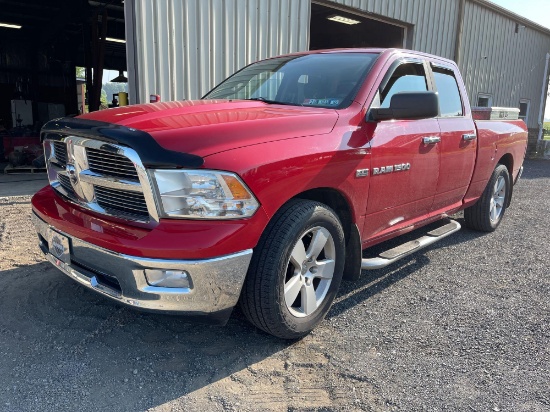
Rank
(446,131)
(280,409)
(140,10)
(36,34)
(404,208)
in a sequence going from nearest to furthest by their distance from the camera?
(280,409), (404,208), (446,131), (140,10), (36,34)

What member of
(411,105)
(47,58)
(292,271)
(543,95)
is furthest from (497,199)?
(47,58)

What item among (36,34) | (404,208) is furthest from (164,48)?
(36,34)

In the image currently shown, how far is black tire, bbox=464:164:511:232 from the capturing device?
492 centimetres

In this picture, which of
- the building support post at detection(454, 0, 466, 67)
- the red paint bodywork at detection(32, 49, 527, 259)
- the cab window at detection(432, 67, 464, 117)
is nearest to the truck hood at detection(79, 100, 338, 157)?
the red paint bodywork at detection(32, 49, 527, 259)

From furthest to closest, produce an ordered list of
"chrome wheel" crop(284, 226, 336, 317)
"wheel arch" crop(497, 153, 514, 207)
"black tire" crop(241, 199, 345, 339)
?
"wheel arch" crop(497, 153, 514, 207)
"chrome wheel" crop(284, 226, 336, 317)
"black tire" crop(241, 199, 345, 339)

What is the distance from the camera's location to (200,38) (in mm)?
6680

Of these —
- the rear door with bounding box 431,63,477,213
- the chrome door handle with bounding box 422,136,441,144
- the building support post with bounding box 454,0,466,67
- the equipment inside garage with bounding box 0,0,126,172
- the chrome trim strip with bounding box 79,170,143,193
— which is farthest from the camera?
the equipment inside garage with bounding box 0,0,126,172

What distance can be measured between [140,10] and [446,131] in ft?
14.8

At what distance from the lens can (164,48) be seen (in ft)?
20.6

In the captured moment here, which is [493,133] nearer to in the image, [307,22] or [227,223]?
[227,223]

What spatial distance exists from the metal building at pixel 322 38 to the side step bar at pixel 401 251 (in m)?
4.41

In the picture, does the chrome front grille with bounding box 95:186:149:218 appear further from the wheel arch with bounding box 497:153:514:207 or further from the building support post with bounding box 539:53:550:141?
the building support post with bounding box 539:53:550:141

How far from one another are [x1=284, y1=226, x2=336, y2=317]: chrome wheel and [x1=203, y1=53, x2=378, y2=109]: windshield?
93 centimetres

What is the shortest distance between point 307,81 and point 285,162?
1.29 meters
